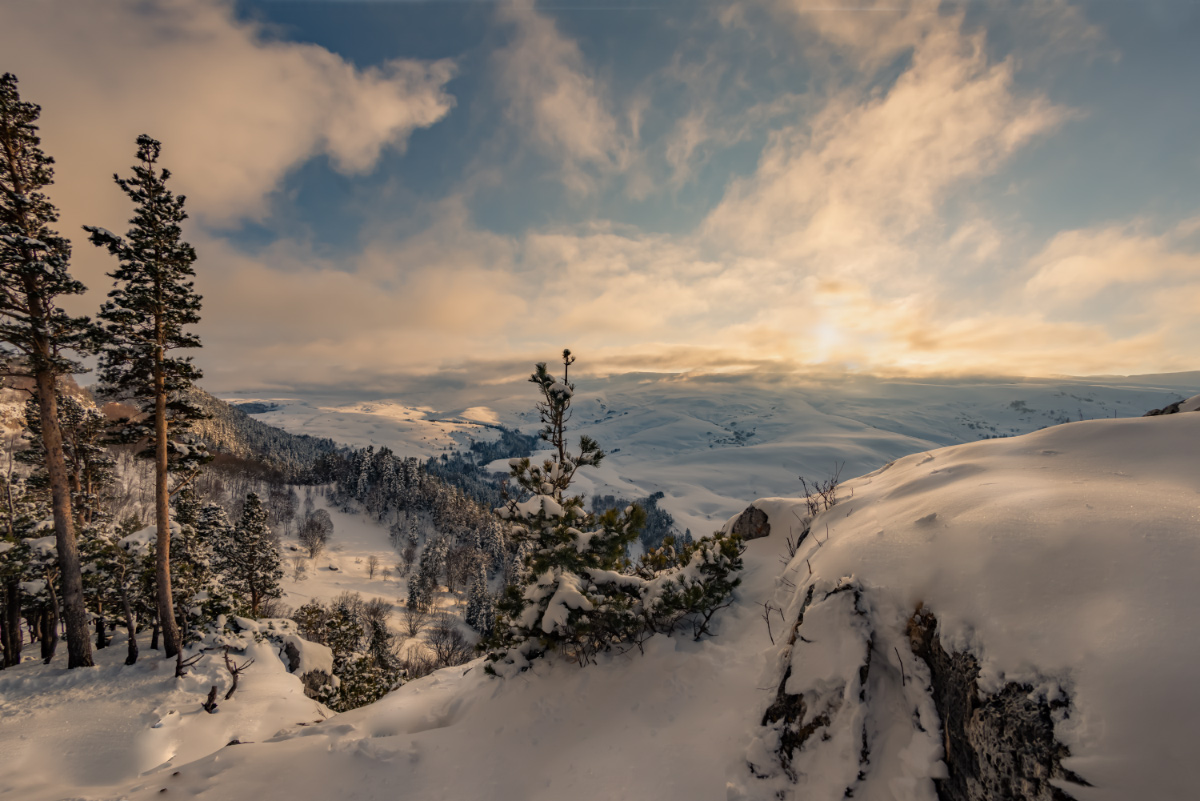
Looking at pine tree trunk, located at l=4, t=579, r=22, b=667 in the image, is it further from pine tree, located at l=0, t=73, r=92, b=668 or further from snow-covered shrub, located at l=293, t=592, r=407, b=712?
snow-covered shrub, located at l=293, t=592, r=407, b=712

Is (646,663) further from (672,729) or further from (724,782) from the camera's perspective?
(724,782)

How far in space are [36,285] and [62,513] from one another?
22.2 feet

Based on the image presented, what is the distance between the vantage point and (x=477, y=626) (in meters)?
68.7

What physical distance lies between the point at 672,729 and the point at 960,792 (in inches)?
167

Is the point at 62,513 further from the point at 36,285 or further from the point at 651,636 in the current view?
the point at 651,636

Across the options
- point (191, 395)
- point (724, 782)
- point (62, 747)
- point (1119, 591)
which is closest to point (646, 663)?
point (724, 782)

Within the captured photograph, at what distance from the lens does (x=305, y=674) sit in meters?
18.5

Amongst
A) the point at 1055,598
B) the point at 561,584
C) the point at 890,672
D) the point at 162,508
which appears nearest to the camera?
the point at 1055,598

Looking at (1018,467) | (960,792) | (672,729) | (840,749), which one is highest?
(1018,467)

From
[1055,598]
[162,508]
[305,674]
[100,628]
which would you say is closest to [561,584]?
[1055,598]

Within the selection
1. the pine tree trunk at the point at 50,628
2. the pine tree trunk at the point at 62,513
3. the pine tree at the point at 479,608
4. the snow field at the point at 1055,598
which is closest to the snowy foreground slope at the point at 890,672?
the snow field at the point at 1055,598

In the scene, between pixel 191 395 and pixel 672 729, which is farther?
pixel 191 395

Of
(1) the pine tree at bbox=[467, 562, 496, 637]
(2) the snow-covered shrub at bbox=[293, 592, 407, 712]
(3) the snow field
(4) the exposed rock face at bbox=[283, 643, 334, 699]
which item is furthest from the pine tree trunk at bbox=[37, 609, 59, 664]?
(1) the pine tree at bbox=[467, 562, 496, 637]

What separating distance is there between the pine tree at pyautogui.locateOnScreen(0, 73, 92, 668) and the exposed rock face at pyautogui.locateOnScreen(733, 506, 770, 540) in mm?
20268
